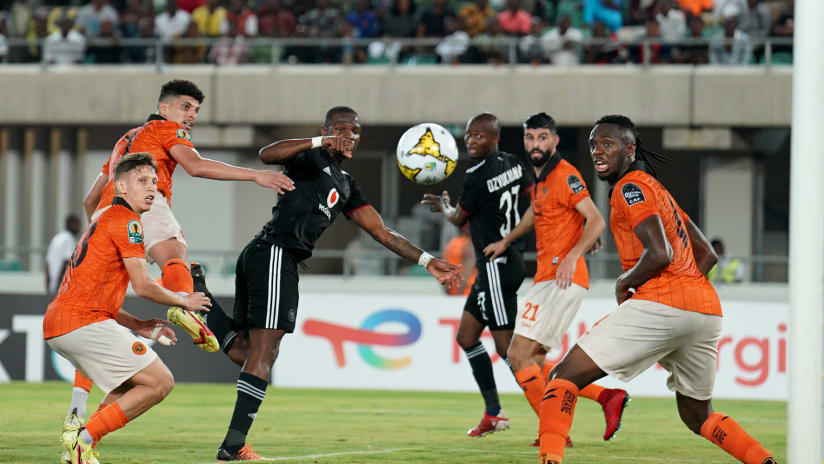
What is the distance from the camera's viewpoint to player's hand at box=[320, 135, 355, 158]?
23.7 feet

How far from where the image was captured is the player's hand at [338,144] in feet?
23.7

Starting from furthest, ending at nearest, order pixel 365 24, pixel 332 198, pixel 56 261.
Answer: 1. pixel 365 24
2. pixel 56 261
3. pixel 332 198

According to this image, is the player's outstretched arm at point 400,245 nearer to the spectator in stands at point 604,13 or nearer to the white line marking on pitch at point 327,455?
the white line marking on pitch at point 327,455

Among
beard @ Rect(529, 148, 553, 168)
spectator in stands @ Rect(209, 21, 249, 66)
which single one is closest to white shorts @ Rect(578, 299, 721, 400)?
beard @ Rect(529, 148, 553, 168)

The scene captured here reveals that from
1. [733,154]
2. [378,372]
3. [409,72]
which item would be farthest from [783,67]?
[378,372]

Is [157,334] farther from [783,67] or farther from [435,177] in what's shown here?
[783,67]

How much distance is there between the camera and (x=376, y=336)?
15.2m

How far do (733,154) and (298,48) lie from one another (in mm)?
8708

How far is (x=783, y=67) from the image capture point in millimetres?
21266

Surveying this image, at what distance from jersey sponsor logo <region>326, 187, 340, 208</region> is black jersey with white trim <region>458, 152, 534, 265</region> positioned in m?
1.85

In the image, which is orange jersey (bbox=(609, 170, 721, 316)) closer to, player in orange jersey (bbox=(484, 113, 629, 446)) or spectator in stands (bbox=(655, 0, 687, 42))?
player in orange jersey (bbox=(484, 113, 629, 446))

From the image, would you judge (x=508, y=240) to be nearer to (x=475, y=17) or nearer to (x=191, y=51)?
(x=475, y=17)

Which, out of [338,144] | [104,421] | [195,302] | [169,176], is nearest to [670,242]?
[338,144]

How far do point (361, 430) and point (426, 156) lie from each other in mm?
2467
